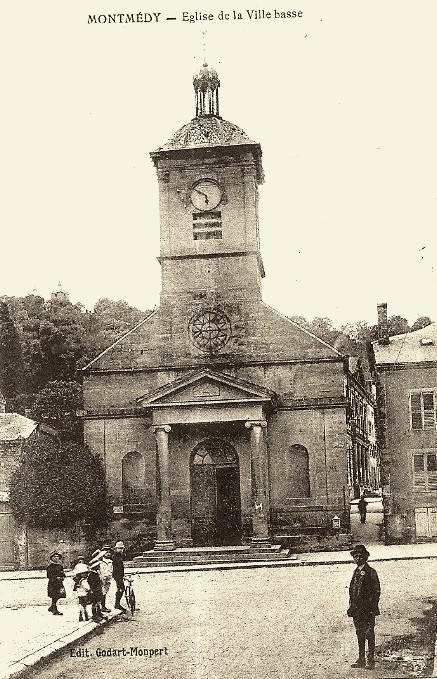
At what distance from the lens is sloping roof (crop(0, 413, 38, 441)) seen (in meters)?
31.3

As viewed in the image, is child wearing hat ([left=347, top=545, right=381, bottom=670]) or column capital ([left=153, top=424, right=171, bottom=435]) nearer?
child wearing hat ([left=347, top=545, right=381, bottom=670])

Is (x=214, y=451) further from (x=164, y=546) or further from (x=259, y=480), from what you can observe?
(x=164, y=546)

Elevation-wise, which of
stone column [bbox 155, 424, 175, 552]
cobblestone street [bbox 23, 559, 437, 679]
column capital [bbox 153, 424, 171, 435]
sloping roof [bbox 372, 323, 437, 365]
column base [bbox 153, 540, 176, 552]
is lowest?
cobblestone street [bbox 23, 559, 437, 679]

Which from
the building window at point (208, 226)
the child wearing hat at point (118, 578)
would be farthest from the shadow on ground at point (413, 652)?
the building window at point (208, 226)

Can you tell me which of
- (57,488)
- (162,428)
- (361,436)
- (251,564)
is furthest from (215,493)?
(361,436)

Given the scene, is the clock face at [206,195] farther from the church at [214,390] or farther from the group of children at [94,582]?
the group of children at [94,582]

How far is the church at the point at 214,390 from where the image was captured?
2978 cm

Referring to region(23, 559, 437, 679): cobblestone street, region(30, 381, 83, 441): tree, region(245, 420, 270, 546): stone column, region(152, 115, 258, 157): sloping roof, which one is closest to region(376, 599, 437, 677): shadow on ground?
region(23, 559, 437, 679): cobblestone street

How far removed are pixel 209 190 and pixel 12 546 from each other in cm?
1405

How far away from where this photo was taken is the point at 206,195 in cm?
3266

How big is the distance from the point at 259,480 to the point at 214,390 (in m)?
3.25

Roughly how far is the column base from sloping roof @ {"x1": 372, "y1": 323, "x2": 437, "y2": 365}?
377 inches

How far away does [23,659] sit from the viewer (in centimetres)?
1281

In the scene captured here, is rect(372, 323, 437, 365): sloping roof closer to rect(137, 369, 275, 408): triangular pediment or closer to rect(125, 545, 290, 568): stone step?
rect(137, 369, 275, 408): triangular pediment
